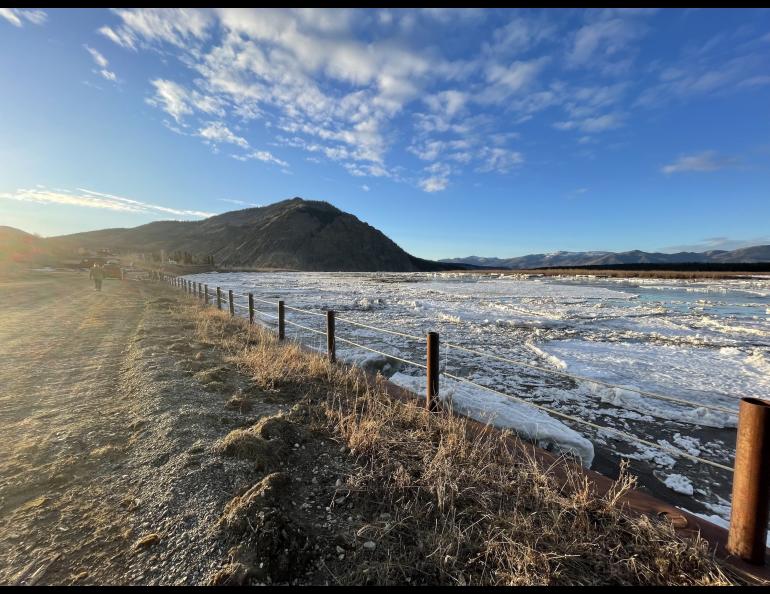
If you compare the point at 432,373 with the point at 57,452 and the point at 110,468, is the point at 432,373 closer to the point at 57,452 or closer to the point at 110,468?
the point at 110,468

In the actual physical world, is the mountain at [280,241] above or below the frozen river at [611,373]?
above

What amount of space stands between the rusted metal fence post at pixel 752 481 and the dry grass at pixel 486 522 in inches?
9.3

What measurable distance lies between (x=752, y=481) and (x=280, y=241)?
126353 millimetres

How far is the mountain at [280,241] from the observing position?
386ft

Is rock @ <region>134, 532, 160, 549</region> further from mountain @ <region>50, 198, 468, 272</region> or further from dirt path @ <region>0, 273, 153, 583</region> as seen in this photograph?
mountain @ <region>50, 198, 468, 272</region>

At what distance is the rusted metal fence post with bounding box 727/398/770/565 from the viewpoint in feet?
6.82

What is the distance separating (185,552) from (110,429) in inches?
98.3

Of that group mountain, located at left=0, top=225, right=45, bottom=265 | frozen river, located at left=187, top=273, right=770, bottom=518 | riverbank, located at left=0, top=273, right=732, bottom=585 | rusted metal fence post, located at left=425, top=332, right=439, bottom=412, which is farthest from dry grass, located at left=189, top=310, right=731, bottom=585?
mountain, located at left=0, top=225, right=45, bottom=265

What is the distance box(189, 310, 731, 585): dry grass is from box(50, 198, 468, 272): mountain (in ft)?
359

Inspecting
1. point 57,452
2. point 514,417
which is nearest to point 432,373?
point 514,417

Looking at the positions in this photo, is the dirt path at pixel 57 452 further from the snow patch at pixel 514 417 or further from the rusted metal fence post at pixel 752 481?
the rusted metal fence post at pixel 752 481

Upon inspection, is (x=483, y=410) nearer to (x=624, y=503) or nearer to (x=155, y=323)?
(x=624, y=503)

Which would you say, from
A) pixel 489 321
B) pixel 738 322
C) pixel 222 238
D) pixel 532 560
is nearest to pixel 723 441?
pixel 532 560

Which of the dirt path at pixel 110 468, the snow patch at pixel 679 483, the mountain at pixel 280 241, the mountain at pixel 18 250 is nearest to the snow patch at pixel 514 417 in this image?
the snow patch at pixel 679 483
